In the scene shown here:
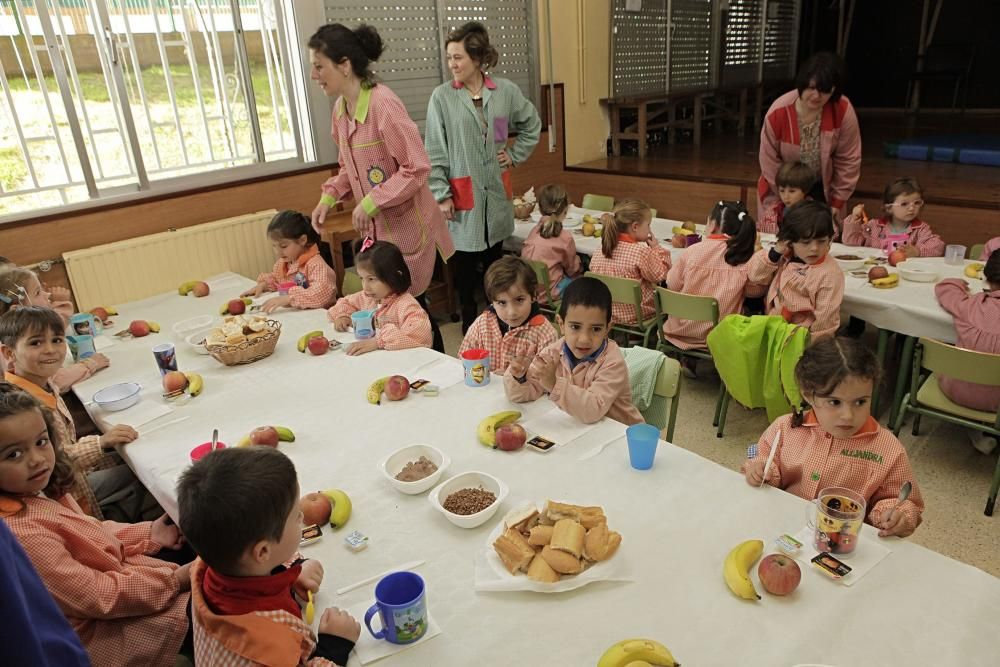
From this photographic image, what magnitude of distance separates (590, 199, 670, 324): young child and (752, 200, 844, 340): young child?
2.38 feet

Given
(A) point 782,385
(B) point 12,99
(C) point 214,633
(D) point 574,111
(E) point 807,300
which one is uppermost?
(B) point 12,99

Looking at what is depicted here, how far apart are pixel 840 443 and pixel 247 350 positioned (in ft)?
7.06

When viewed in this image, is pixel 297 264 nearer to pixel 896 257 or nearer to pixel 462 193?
pixel 462 193

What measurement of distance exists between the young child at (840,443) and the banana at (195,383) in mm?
1921

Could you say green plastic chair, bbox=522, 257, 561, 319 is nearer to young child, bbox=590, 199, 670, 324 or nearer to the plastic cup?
young child, bbox=590, 199, 670, 324

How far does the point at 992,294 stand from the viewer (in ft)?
9.02

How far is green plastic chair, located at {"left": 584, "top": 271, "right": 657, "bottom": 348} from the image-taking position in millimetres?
3607

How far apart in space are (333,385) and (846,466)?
1.70 meters

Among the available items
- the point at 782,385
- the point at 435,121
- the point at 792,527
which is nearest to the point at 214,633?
the point at 792,527

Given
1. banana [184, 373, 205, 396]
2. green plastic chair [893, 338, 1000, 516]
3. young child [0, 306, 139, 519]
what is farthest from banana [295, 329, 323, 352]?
green plastic chair [893, 338, 1000, 516]

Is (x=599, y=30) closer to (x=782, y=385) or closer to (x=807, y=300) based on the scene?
(x=807, y=300)

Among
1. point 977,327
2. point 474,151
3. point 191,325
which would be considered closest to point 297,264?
point 191,325

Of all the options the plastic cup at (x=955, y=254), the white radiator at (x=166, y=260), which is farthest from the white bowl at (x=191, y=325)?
the plastic cup at (x=955, y=254)

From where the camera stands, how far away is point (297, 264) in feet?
12.2
